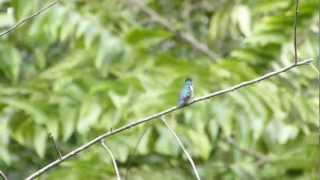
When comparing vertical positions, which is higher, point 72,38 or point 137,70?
point 72,38

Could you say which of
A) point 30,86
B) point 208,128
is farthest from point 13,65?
point 208,128

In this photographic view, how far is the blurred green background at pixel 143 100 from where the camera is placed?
7.07ft

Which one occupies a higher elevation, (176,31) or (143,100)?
(176,31)

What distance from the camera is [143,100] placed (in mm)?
2139

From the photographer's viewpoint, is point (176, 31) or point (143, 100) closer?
point (143, 100)

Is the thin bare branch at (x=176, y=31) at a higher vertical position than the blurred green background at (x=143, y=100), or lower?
higher

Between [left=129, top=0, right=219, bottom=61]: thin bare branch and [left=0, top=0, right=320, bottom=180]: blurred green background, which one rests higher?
[left=129, top=0, right=219, bottom=61]: thin bare branch

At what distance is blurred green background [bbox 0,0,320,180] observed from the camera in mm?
2156

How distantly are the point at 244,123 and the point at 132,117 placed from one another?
1.10 feet

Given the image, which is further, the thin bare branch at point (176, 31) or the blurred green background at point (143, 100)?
the thin bare branch at point (176, 31)

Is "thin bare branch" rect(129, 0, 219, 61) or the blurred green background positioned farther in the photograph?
"thin bare branch" rect(129, 0, 219, 61)

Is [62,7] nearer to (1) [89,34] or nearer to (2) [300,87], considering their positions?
(1) [89,34]

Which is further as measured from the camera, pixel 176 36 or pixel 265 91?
pixel 176 36

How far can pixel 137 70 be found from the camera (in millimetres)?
2314
